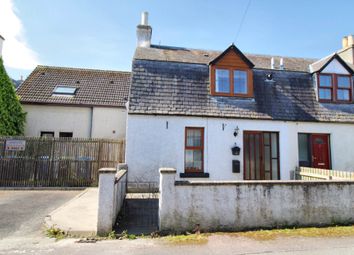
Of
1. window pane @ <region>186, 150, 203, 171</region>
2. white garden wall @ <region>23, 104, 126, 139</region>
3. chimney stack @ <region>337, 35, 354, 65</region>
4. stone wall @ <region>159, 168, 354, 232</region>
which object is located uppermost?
chimney stack @ <region>337, 35, 354, 65</region>

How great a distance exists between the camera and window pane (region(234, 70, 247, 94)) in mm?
12195

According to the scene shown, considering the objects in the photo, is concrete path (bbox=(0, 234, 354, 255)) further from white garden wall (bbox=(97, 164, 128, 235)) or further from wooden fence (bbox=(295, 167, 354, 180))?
wooden fence (bbox=(295, 167, 354, 180))

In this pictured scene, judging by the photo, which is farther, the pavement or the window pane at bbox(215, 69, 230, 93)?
the window pane at bbox(215, 69, 230, 93)

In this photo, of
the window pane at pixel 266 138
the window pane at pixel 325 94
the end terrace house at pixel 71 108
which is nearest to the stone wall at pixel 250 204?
the window pane at pixel 266 138

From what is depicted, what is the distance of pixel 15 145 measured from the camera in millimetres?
11867

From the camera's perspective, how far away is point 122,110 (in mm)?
16609

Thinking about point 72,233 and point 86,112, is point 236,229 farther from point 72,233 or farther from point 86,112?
point 86,112

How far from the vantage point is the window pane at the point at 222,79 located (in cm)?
1213

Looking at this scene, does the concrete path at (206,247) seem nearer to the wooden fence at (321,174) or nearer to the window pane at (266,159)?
the wooden fence at (321,174)

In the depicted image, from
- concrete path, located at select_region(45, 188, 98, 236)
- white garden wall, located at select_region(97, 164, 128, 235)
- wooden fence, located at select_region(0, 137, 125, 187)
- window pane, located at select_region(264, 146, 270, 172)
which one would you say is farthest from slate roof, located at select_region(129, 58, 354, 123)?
white garden wall, located at select_region(97, 164, 128, 235)

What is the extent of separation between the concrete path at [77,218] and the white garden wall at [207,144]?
2549mm

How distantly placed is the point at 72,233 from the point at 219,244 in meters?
3.53

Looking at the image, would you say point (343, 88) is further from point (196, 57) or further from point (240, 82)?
point (196, 57)

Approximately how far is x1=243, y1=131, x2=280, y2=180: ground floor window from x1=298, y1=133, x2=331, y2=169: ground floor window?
4.59 ft
